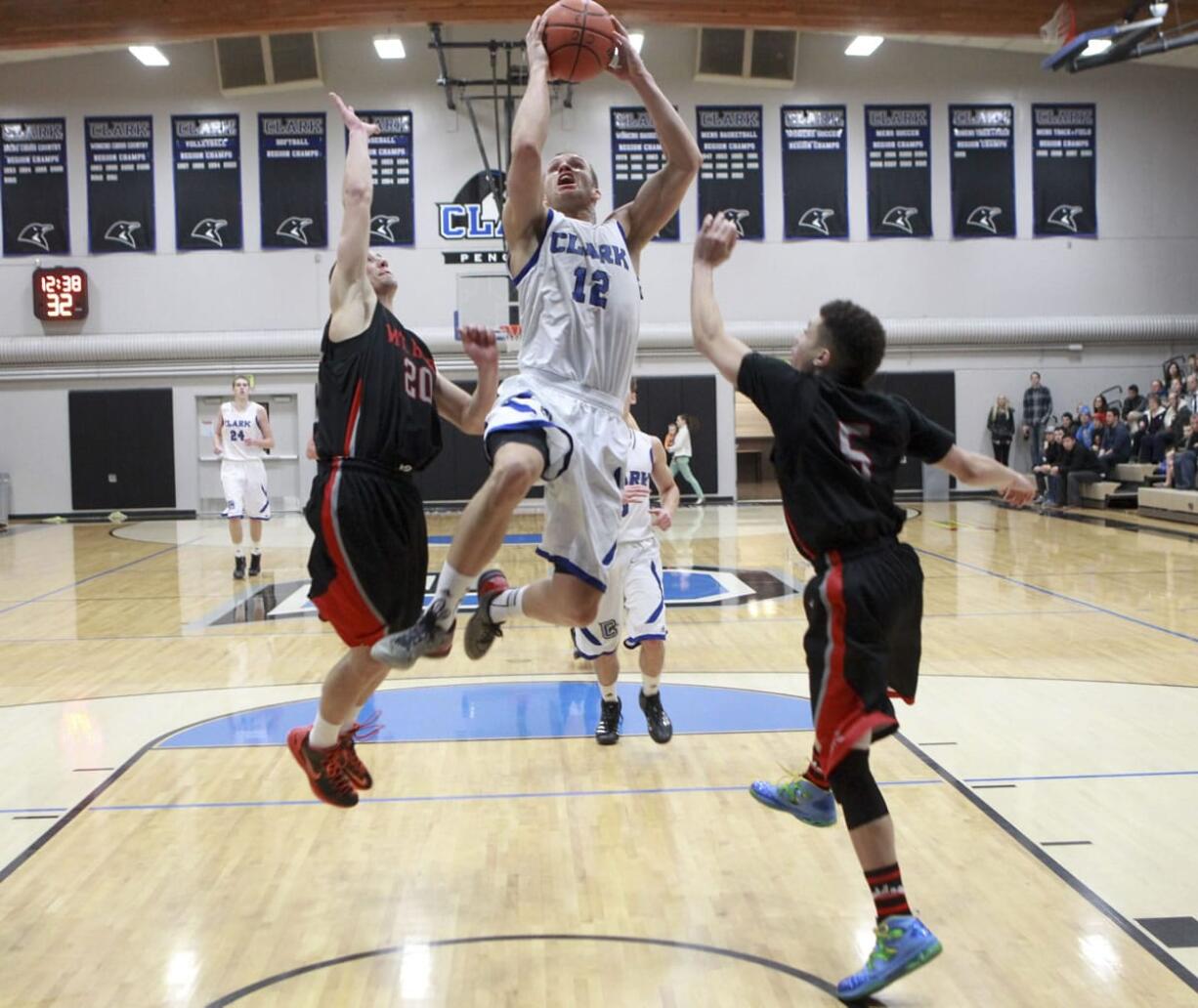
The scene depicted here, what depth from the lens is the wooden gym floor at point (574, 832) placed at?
346 cm

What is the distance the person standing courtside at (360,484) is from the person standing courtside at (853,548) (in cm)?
102

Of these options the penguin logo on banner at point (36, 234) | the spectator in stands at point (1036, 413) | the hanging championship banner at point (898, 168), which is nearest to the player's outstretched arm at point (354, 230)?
the hanging championship banner at point (898, 168)

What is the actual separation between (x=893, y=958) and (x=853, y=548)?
1.09 meters

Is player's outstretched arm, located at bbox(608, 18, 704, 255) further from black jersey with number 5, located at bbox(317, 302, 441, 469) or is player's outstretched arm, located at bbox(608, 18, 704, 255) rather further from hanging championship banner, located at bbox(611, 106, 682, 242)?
hanging championship banner, located at bbox(611, 106, 682, 242)

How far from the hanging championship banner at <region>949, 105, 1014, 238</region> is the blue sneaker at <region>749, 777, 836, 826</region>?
1922cm

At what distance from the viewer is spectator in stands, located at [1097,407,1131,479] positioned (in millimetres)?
18422

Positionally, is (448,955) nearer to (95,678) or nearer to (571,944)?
(571,944)

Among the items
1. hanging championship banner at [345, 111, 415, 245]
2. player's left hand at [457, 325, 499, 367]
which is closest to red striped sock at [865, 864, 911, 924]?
player's left hand at [457, 325, 499, 367]

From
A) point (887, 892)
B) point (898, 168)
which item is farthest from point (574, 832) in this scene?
point (898, 168)

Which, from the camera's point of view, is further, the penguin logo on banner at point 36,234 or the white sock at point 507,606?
the penguin logo on banner at point 36,234

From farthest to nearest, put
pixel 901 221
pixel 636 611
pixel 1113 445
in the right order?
1. pixel 901 221
2. pixel 1113 445
3. pixel 636 611

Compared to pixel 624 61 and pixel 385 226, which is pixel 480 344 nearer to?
pixel 624 61

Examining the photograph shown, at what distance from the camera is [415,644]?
3.66 metres

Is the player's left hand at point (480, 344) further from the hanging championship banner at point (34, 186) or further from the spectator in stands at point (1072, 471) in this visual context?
the hanging championship banner at point (34, 186)
